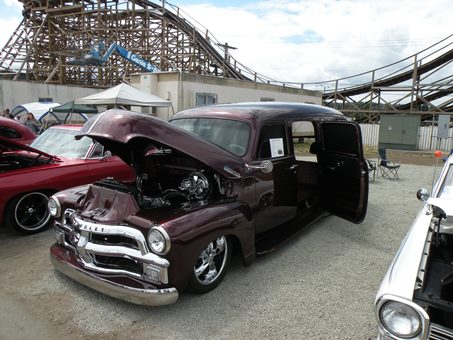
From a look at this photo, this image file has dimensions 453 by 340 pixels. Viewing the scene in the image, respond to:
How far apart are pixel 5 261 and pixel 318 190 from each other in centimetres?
456

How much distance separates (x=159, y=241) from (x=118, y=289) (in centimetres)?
54

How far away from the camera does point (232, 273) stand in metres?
3.92

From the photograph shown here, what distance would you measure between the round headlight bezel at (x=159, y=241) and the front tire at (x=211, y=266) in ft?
1.43

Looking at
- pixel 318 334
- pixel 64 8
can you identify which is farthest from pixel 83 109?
pixel 64 8

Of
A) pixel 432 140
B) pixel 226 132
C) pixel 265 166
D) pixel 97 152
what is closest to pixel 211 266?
pixel 265 166

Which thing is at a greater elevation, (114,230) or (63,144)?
(63,144)

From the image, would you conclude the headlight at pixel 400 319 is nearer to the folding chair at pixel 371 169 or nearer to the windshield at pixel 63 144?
the windshield at pixel 63 144

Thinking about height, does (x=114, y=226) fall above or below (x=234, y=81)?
below

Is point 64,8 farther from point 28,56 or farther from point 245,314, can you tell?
point 245,314

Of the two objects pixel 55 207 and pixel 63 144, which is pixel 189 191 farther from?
pixel 63 144

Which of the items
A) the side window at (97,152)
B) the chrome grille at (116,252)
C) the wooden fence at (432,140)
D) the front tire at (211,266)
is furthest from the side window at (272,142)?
the wooden fence at (432,140)

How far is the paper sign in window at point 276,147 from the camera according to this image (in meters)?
4.43

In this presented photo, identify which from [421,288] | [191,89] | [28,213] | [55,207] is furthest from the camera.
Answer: [191,89]

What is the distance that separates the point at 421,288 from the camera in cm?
207
